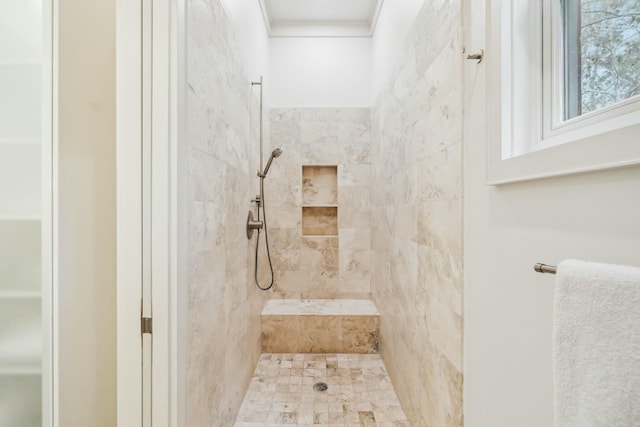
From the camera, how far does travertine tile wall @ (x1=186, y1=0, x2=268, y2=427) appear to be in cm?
114

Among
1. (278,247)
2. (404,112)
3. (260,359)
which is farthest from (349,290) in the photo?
(404,112)

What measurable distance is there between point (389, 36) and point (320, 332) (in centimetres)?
245

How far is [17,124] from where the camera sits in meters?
1.06

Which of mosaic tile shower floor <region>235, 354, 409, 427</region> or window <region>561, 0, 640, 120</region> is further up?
window <region>561, 0, 640, 120</region>

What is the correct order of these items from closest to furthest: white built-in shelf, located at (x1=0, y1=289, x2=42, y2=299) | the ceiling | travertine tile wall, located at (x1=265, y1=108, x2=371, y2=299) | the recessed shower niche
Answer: white built-in shelf, located at (x1=0, y1=289, x2=42, y2=299)
the ceiling
travertine tile wall, located at (x1=265, y1=108, x2=371, y2=299)
the recessed shower niche

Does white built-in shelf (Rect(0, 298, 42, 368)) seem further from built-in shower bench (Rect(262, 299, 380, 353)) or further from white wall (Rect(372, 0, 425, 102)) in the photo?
white wall (Rect(372, 0, 425, 102))

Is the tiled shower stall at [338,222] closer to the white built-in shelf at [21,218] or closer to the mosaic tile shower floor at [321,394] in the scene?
the mosaic tile shower floor at [321,394]

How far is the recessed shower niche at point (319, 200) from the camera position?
310cm

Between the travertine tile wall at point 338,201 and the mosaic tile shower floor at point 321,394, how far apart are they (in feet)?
2.36

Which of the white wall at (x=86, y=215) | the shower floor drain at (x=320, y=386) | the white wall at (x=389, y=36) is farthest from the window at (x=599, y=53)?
the shower floor drain at (x=320, y=386)

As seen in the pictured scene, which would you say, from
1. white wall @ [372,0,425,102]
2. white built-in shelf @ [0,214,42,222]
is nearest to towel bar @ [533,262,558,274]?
white wall @ [372,0,425,102]

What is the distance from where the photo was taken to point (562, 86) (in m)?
0.72

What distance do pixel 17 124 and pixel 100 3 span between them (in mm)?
577

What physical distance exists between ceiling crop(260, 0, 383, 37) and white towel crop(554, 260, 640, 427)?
2871 mm
